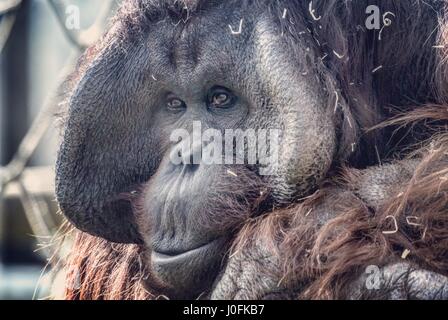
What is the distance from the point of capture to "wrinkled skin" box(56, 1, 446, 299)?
1554 millimetres

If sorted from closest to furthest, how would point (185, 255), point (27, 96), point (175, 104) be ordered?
point (185, 255)
point (175, 104)
point (27, 96)

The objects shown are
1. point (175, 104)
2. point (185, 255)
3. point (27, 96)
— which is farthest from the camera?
point (27, 96)

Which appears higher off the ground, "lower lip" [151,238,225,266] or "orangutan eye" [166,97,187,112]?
"orangutan eye" [166,97,187,112]

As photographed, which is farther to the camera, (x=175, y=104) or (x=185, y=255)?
(x=175, y=104)

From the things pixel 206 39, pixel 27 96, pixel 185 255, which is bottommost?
pixel 185 255

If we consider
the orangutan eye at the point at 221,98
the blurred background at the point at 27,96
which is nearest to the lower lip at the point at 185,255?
the orangutan eye at the point at 221,98

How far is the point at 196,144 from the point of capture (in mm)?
1617

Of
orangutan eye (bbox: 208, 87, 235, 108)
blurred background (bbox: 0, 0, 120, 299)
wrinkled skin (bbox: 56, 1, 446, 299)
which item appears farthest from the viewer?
blurred background (bbox: 0, 0, 120, 299)

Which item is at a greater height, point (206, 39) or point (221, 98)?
point (206, 39)

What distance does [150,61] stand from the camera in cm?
173

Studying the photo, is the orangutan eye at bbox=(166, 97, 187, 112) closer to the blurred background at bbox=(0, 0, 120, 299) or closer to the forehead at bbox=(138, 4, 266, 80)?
the forehead at bbox=(138, 4, 266, 80)

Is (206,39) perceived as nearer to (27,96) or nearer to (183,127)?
(183,127)

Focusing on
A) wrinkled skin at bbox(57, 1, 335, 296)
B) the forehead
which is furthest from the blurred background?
the forehead

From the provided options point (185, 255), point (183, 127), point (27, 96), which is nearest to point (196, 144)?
point (183, 127)
